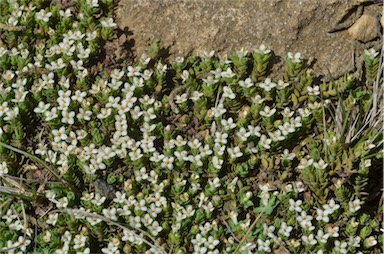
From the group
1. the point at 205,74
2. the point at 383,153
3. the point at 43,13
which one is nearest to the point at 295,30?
the point at 205,74

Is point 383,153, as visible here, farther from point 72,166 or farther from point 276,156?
point 72,166

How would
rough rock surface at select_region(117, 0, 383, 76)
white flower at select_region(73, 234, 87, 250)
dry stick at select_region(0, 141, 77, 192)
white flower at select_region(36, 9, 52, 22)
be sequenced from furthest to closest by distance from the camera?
rough rock surface at select_region(117, 0, 383, 76), white flower at select_region(36, 9, 52, 22), dry stick at select_region(0, 141, 77, 192), white flower at select_region(73, 234, 87, 250)

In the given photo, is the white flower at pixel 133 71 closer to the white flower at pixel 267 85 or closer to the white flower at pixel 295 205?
the white flower at pixel 267 85

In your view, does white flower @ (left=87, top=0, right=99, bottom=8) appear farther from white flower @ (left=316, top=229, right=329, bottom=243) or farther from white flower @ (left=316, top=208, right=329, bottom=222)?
white flower @ (left=316, top=229, right=329, bottom=243)

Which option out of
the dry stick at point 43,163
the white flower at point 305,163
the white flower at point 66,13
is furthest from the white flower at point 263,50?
→ the dry stick at point 43,163

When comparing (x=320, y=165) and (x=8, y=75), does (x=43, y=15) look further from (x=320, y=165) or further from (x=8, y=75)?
(x=320, y=165)

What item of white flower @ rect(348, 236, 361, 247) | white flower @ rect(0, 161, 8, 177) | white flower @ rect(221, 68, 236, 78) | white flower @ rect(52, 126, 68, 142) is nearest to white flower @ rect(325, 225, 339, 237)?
white flower @ rect(348, 236, 361, 247)
